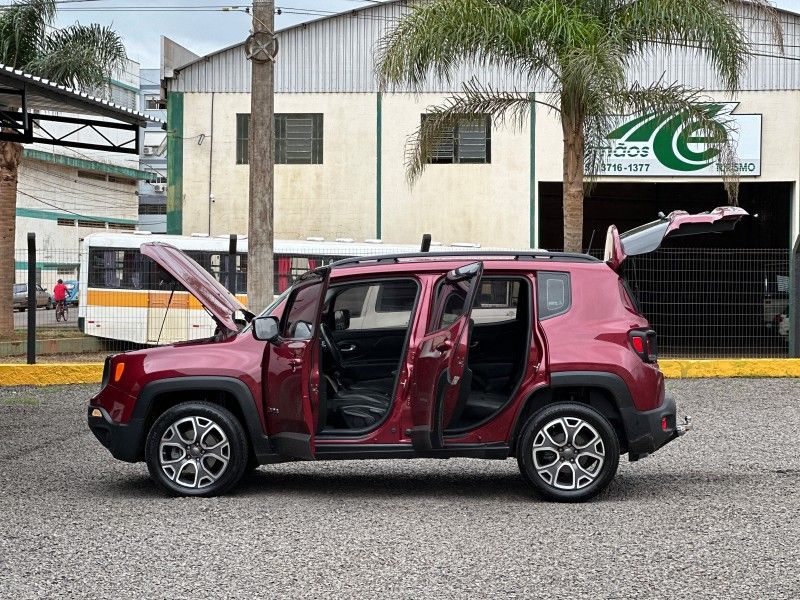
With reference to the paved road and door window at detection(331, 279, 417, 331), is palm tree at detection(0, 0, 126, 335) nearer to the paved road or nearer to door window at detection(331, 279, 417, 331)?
the paved road

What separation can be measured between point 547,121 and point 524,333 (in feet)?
62.1

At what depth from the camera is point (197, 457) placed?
8.09 metres

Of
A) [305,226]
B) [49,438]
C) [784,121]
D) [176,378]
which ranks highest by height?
[784,121]

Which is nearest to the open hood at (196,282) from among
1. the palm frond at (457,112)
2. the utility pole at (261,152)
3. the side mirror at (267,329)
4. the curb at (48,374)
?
the side mirror at (267,329)

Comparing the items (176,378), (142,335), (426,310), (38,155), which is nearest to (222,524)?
(176,378)

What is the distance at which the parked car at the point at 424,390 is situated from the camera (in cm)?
779

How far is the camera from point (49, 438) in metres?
11.4

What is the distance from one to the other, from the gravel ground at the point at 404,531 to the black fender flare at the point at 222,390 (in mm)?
401

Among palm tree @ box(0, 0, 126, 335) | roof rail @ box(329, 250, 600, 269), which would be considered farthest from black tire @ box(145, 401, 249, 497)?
palm tree @ box(0, 0, 126, 335)

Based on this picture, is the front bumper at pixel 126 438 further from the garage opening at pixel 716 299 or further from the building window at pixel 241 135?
the building window at pixel 241 135

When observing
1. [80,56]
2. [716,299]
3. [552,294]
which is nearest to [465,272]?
[552,294]

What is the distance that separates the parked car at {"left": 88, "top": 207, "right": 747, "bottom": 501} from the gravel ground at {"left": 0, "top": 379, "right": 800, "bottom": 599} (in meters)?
0.33

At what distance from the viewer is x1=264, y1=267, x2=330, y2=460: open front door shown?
7801 mm

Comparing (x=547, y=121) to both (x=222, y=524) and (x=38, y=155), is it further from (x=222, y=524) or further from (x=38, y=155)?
(x=38, y=155)
